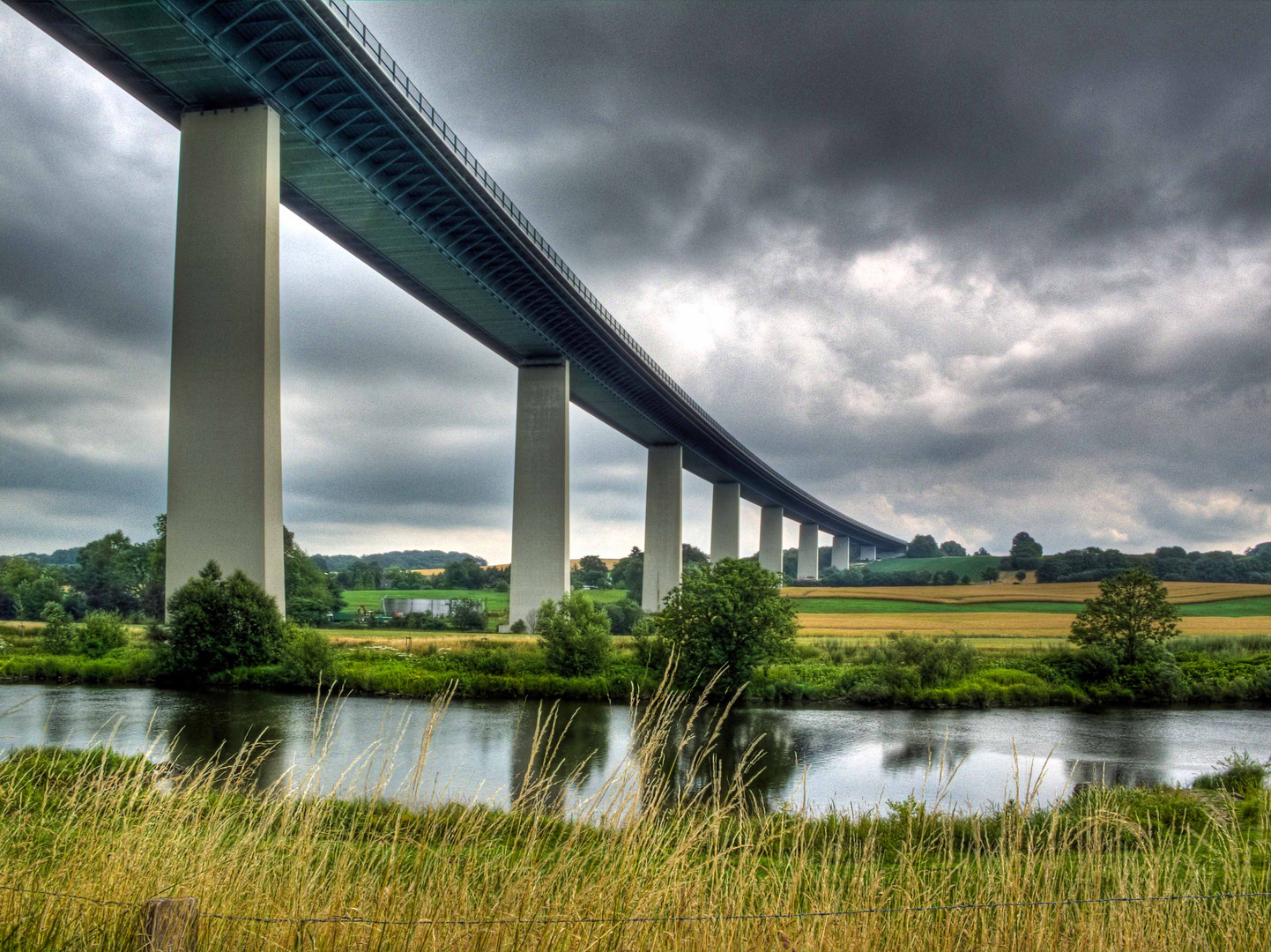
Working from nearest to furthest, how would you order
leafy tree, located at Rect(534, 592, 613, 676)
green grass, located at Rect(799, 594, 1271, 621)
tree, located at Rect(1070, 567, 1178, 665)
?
leafy tree, located at Rect(534, 592, 613, 676), tree, located at Rect(1070, 567, 1178, 665), green grass, located at Rect(799, 594, 1271, 621)

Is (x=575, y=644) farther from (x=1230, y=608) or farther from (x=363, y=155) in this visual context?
(x=1230, y=608)

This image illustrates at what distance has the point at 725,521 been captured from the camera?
263 feet

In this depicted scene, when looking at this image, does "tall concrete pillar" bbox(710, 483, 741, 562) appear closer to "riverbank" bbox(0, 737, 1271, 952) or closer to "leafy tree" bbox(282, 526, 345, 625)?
"leafy tree" bbox(282, 526, 345, 625)

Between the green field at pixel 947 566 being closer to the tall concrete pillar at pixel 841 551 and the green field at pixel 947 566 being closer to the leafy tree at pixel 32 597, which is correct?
the tall concrete pillar at pixel 841 551

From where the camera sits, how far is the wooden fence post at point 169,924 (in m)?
3.26

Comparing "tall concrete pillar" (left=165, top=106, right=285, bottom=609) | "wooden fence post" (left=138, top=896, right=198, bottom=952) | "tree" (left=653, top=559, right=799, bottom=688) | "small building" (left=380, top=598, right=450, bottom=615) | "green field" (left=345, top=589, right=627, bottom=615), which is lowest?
"green field" (left=345, top=589, right=627, bottom=615)

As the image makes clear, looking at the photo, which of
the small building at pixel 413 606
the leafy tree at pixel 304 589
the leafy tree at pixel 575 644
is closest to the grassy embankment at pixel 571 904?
the leafy tree at pixel 575 644

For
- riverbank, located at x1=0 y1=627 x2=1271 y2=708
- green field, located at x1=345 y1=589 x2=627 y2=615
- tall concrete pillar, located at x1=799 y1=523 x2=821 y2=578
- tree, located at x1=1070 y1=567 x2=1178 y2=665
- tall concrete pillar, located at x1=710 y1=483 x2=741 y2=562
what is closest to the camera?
riverbank, located at x1=0 y1=627 x2=1271 y2=708

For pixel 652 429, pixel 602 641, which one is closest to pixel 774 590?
pixel 602 641

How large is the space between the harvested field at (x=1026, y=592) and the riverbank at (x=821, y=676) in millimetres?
20534

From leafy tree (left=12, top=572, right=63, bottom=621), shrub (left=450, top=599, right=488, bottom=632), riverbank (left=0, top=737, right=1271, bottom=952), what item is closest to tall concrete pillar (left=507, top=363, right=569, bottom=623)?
shrub (left=450, top=599, right=488, bottom=632)

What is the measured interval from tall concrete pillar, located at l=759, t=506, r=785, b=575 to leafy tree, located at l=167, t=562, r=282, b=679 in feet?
237

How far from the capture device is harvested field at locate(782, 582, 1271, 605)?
184 feet

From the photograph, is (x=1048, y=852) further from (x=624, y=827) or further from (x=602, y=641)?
(x=602, y=641)
